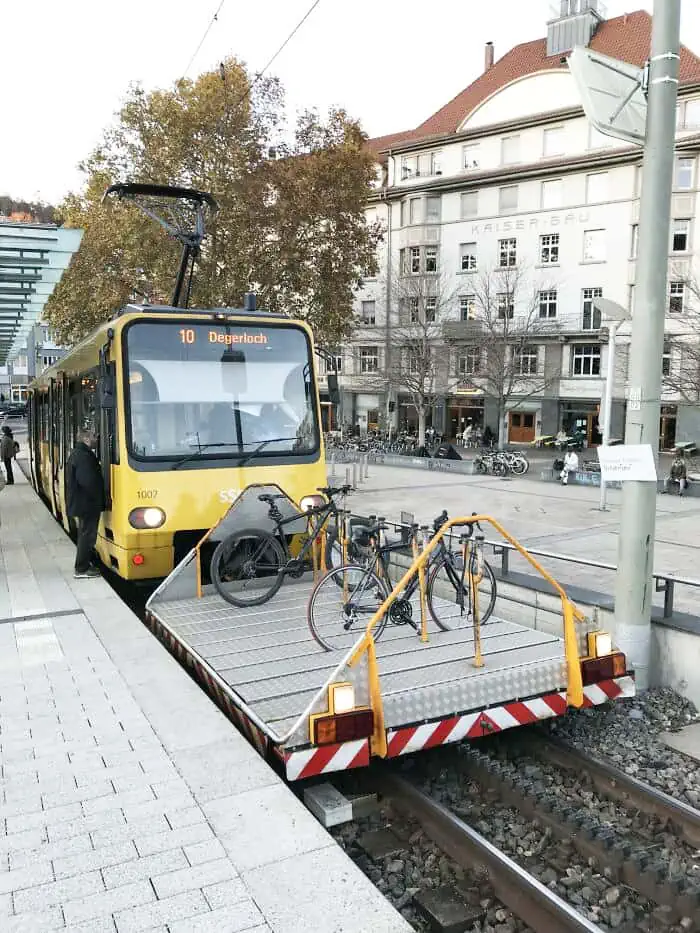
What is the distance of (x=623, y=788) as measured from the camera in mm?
4941

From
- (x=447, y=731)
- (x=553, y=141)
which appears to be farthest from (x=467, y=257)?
(x=447, y=731)

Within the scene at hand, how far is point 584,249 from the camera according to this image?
1457 inches

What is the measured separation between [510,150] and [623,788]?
3849 cm

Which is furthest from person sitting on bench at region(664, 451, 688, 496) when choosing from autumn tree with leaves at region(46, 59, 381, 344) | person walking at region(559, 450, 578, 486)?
autumn tree with leaves at region(46, 59, 381, 344)

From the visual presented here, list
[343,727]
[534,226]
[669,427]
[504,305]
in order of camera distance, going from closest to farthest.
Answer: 1. [343,727]
2. [669,427]
3. [504,305]
4. [534,226]

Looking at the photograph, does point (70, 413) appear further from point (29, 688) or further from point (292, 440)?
point (29, 688)

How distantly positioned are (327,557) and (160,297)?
1501cm

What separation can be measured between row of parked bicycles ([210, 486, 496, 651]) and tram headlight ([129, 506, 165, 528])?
2.40ft

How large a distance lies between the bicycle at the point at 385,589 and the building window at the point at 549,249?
34.3 meters

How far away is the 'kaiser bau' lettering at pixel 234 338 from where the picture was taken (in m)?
7.82

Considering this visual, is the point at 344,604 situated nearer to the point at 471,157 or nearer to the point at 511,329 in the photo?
the point at 511,329

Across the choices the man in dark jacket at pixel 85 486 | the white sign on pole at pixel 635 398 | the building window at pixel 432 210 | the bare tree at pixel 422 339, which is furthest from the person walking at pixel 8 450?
the building window at pixel 432 210

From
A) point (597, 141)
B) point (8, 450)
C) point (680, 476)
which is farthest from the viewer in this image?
point (597, 141)

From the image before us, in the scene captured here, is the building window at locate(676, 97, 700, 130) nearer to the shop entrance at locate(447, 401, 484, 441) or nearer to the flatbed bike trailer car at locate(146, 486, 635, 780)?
the shop entrance at locate(447, 401, 484, 441)
